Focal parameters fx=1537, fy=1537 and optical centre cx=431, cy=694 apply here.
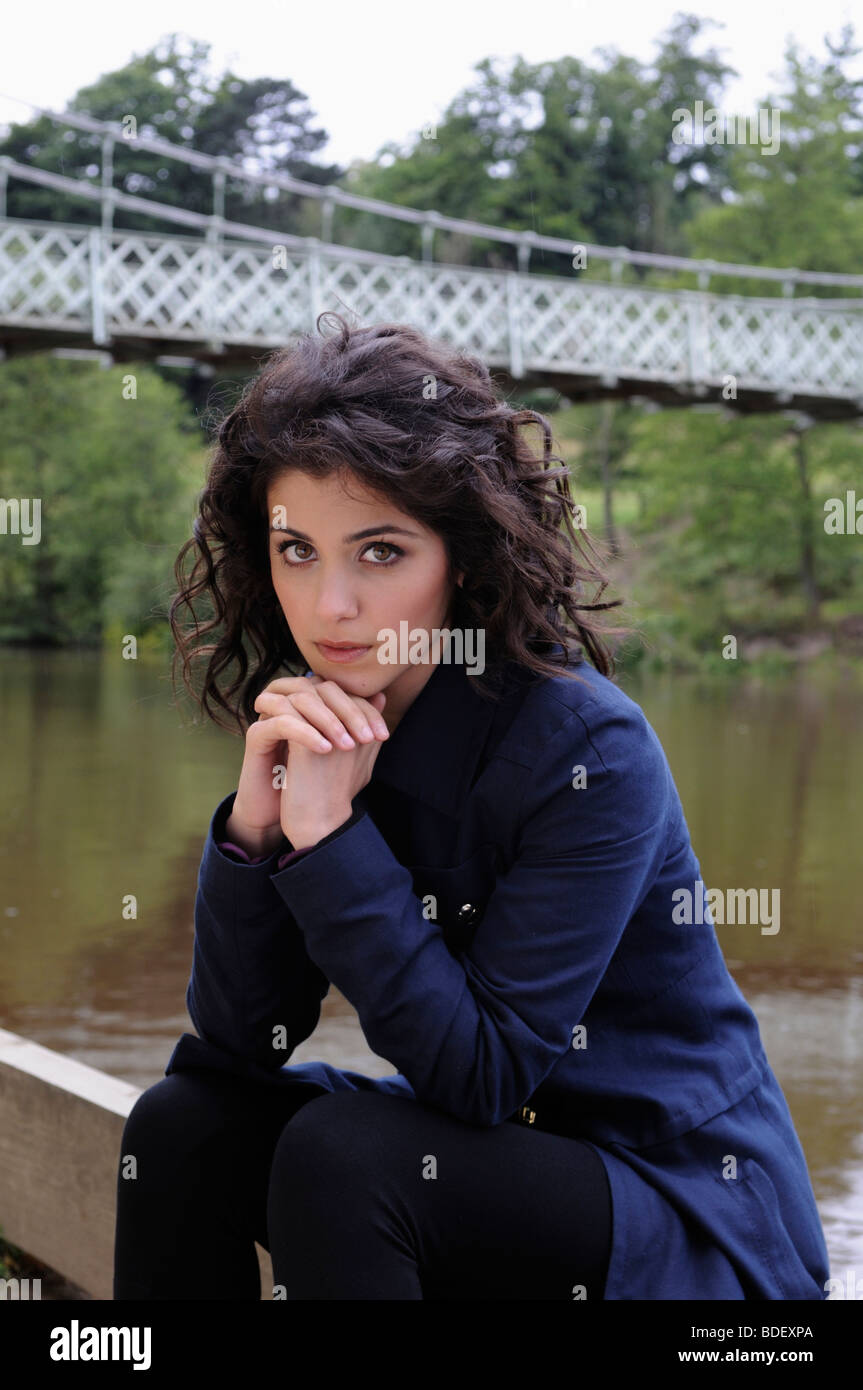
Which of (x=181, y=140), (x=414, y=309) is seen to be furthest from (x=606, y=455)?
(x=181, y=140)

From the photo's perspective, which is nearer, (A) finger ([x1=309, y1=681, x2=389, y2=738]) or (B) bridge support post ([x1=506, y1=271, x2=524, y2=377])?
(A) finger ([x1=309, y1=681, x2=389, y2=738])

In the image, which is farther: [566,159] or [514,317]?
[566,159]

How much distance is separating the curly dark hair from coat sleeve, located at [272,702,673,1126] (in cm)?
12

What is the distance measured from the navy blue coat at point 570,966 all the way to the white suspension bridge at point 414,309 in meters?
13.7

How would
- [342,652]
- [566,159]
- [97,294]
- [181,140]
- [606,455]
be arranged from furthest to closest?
[566,159], [181,140], [606,455], [97,294], [342,652]

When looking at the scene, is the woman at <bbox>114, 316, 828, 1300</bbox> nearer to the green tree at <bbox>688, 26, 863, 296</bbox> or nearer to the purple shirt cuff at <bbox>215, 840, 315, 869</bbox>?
the purple shirt cuff at <bbox>215, 840, 315, 869</bbox>

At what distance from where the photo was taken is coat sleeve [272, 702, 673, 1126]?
1234 mm

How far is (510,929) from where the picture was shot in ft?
4.17

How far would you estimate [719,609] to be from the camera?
23.4 meters

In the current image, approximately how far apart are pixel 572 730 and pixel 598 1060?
28 cm

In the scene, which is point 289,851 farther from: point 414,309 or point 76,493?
point 76,493

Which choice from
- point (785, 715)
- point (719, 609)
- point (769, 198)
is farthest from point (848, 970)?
point (769, 198)

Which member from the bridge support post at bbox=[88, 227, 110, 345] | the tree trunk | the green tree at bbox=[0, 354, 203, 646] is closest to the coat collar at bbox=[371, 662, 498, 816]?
the bridge support post at bbox=[88, 227, 110, 345]

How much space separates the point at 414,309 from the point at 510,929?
767 inches
